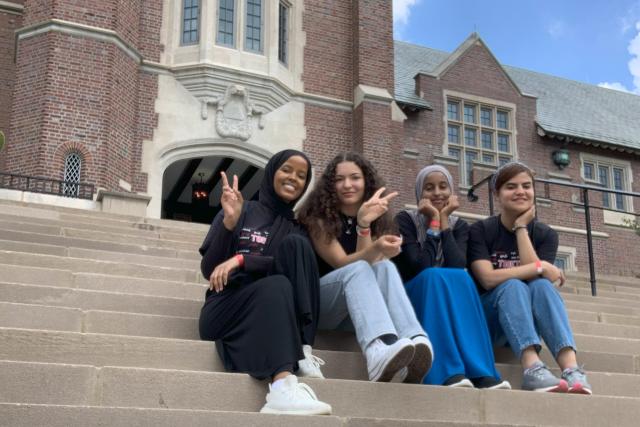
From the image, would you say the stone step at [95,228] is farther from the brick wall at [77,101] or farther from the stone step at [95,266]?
the brick wall at [77,101]

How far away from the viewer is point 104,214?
880 centimetres

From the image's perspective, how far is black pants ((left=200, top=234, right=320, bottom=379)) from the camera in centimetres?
305

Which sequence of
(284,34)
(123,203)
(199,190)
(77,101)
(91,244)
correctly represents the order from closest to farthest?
(91,244), (123,203), (77,101), (284,34), (199,190)

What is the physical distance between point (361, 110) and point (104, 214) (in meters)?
7.20

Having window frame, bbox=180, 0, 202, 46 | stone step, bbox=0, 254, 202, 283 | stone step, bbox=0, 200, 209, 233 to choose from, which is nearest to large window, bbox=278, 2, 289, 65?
window frame, bbox=180, 0, 202, 46

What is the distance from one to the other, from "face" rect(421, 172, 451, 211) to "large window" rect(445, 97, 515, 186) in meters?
13.7

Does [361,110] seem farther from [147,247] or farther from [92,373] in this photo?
[92,373]

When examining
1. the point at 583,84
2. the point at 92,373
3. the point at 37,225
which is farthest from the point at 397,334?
the point at 583,84

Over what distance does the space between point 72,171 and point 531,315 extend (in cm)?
989

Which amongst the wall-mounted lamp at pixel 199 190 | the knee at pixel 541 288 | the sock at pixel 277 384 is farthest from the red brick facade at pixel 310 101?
the sock at pixel 277 384

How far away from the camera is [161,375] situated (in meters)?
2.88

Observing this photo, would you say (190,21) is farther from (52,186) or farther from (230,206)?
(230,206)

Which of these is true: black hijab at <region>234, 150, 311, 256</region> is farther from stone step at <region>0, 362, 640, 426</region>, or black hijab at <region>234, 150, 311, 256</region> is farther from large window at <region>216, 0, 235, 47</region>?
large window at <region>216, 0, 235, 47</region>

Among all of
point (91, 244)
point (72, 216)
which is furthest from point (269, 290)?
point (72, 216)
